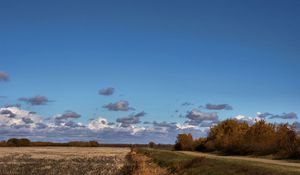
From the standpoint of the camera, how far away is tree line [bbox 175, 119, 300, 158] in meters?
70.1

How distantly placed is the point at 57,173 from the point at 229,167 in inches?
687

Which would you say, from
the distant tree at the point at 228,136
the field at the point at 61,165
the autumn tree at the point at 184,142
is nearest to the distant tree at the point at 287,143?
the distant tree at the point at 228,136

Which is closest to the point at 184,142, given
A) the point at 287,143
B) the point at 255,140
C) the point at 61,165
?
the point at 255,140

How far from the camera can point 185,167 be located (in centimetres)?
4972

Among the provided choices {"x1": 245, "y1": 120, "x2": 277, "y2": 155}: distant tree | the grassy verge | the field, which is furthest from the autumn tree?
the grassy verge

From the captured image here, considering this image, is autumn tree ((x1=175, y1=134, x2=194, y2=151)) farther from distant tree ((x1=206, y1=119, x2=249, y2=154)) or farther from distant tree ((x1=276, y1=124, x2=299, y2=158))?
distant tree ((x1=276, y1=124, x2=299, y2=158))

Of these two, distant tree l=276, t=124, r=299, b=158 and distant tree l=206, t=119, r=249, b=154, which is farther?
distant tree l=206, t=119, r=249, b=154

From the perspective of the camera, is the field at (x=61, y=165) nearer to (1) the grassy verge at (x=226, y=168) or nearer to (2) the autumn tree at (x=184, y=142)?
(1) the grassy verge at (x=226, y=168)

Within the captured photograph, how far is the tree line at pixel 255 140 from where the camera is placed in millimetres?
70125

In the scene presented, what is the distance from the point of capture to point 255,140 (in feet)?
286

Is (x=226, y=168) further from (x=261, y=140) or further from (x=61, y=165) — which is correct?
(x=261, y=140)

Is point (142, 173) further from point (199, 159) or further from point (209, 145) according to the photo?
point (209, 145)

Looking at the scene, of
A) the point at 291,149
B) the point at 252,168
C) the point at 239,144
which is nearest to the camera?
the point at 252,168

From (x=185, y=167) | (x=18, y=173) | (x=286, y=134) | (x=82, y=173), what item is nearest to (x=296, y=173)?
(x=185, y=167)
